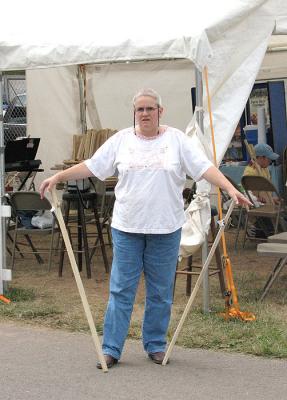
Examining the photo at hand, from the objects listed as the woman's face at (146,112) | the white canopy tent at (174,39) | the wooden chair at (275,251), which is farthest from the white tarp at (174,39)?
the woman's face at (146,112)

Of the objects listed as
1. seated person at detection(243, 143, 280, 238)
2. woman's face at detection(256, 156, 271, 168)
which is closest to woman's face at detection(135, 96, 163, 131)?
seated person at detection(243, 143, 280, 238)

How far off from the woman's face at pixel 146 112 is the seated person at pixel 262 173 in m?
5.35

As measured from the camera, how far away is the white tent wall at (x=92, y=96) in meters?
12.8

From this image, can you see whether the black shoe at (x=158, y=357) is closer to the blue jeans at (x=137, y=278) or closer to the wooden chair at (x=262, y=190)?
the blue jeans at (x=137, y=278)

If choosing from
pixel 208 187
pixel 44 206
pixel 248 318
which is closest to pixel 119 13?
pixel 208 187

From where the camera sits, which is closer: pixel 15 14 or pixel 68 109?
pixel 15 14

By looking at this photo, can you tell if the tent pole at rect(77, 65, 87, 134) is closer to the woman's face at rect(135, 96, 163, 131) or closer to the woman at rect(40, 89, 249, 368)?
the woman at rect(40, 89, 249, 368)

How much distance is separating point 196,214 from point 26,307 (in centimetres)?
185

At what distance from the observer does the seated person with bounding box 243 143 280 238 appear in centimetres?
1080

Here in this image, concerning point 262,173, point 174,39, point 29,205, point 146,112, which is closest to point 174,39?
point 174,39

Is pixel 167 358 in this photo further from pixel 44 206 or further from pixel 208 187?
pixel 44 206

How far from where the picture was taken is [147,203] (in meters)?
5.53

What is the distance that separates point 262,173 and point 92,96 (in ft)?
11.3

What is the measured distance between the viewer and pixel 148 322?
5.82 metres
